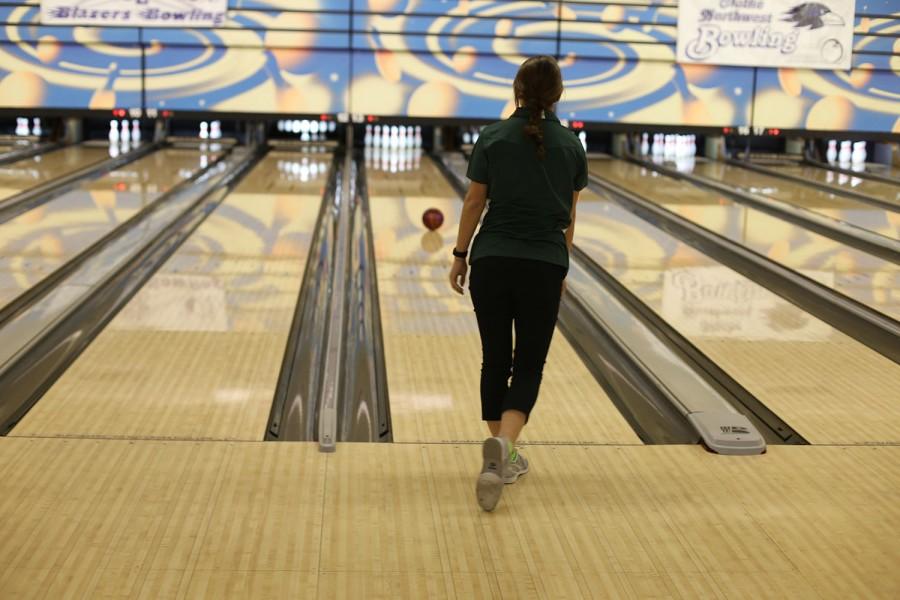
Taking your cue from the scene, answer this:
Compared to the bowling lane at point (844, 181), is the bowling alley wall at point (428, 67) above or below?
above

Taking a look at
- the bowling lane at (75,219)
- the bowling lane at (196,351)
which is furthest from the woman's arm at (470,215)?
the bowling lane at (75,219)

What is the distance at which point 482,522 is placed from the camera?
9.50 feet

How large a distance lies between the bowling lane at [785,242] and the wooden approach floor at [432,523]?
2.26 metres

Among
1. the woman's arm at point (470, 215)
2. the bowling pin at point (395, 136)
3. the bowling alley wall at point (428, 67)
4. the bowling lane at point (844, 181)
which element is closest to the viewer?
the woman's arm at point (470, 215)

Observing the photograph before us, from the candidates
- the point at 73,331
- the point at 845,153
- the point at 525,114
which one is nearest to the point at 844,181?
the point at 845,153

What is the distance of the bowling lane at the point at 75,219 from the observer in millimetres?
5492

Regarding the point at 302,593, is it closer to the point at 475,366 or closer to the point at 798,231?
the point at 475,366

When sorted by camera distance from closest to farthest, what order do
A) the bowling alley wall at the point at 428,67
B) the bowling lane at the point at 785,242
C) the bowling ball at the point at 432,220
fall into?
the bowling lane at the point at 785,242 < the bowling ball at the point at 432,220 < the bowling alley wall at the point at 428,67

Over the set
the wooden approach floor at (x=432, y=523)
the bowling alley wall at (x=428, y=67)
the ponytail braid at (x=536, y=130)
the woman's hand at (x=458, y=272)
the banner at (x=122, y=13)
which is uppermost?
the banner at (x=122, y=13)

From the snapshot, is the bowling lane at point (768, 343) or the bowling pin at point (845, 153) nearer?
the bowling lane at point (768, 343)

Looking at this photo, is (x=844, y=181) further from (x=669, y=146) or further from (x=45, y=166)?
(x=45, y=166)

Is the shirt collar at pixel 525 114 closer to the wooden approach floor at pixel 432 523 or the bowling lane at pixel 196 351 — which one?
Answer: the wooden approach floor at pixel 432 523

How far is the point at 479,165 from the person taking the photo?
2.98 m

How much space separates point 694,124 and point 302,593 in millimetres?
9495
